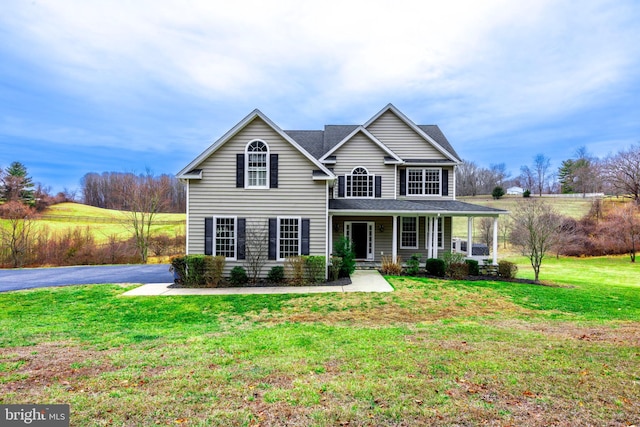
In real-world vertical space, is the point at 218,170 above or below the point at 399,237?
above

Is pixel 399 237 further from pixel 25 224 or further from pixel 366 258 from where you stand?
pixel 25 224

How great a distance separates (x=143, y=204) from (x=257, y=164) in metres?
19.5

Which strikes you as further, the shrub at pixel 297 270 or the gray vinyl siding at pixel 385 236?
the gray vinyl siding at pixel 385 236

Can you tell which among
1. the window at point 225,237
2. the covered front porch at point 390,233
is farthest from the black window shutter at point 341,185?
the window at point 225,237

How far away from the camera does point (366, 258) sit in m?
17.9

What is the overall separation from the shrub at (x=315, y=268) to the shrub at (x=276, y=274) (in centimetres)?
105

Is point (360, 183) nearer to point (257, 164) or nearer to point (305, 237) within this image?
point (305, 237)

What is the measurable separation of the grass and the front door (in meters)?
7.98

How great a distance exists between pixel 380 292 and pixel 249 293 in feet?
15.1

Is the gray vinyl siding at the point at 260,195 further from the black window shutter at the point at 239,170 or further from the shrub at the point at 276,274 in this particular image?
the shrub at the point at 276,274

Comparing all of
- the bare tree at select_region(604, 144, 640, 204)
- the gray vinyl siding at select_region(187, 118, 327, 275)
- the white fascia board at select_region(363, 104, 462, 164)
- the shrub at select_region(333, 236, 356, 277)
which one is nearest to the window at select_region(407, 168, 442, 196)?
the white fascia board at select_region(363, 104, 462, 164)

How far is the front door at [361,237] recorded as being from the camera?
17.7 metres

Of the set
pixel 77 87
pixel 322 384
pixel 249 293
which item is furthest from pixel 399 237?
pixel 77 87

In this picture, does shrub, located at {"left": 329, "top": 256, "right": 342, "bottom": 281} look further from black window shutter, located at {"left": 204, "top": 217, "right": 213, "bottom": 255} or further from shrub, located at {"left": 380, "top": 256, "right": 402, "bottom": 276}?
black window shutter, located at {"left": 204, "top": 217, "right": 213, "bottom": 255}
